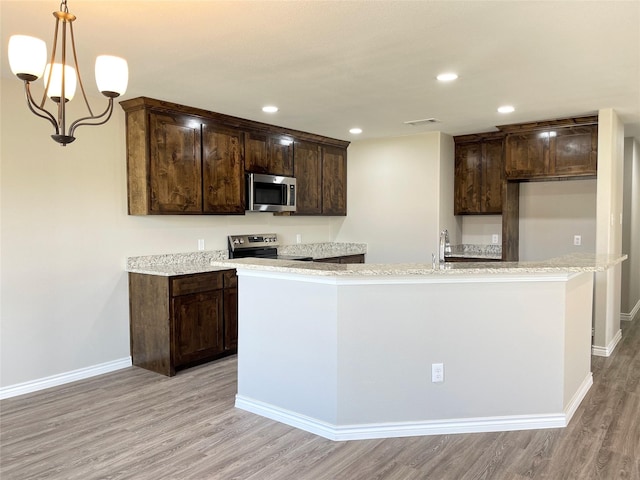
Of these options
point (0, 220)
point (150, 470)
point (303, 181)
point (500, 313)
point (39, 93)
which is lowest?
point (150, 470)

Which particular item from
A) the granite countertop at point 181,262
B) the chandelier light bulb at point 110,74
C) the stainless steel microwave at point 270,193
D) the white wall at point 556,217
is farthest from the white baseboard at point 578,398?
the stainless steel microwave at point 270,193

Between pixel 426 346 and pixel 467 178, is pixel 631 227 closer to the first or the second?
pixel 467 178

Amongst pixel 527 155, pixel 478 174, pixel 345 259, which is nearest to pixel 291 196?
pixel 345 259

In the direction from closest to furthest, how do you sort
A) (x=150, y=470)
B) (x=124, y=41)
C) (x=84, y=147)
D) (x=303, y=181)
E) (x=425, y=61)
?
1. (x=150, y=470)
2. (x=124, y=41)
3. (x=425, y=61)
4. (x=84, y=147)
5. (x=303, y=181)

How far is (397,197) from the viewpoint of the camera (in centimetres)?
607

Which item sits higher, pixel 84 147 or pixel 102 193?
pixel 84 147

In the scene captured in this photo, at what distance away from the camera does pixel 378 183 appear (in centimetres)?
625

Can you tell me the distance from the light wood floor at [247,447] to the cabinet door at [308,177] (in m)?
2.86

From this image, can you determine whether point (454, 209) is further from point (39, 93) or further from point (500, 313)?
point (39, 93)

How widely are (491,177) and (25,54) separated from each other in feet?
16.9

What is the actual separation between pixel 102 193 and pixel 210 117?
1.26 meters

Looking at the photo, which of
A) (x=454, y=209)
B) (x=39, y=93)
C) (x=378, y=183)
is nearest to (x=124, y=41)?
(x=39, y=93)

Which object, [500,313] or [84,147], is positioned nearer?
[500,313]

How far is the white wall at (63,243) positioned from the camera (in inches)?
142
